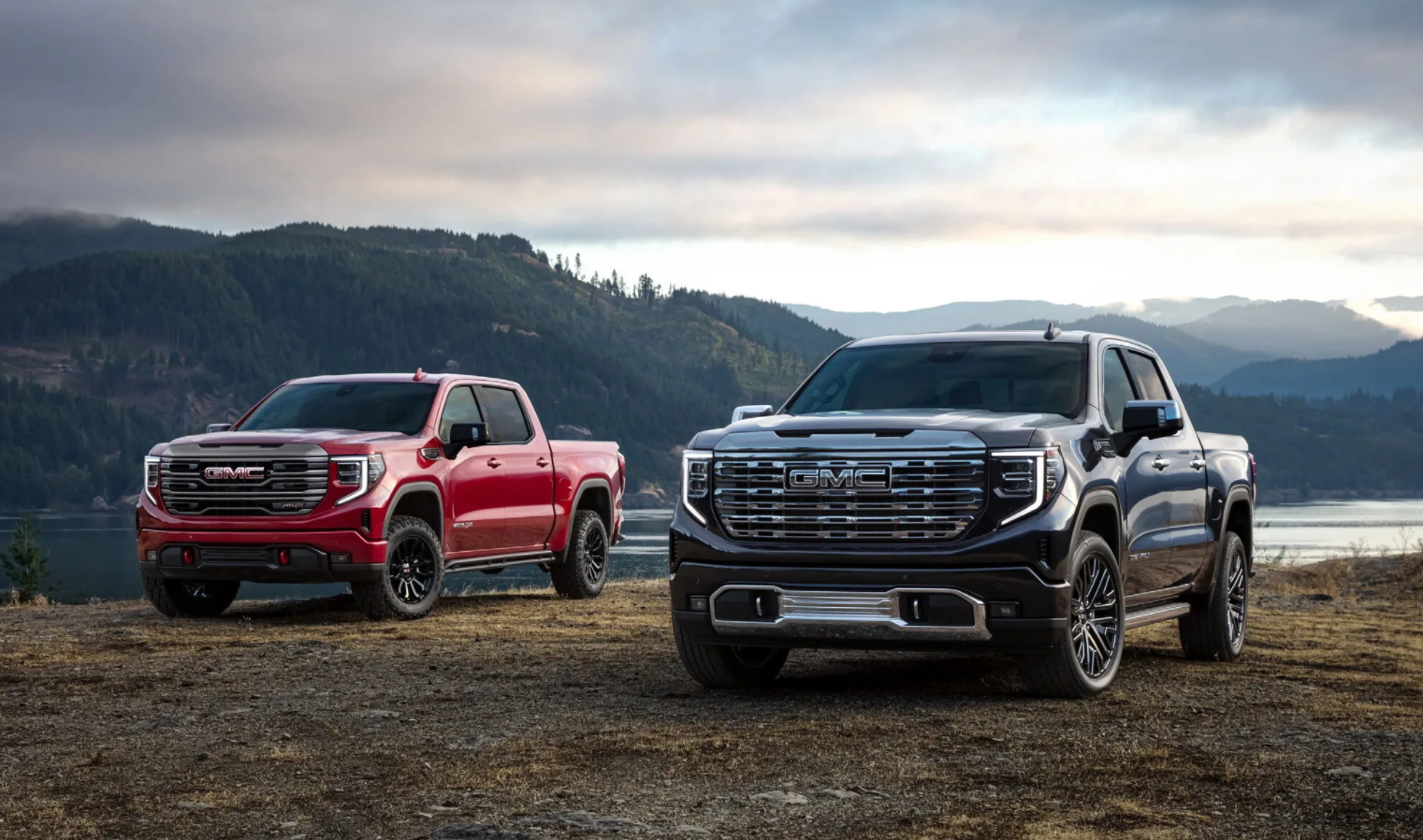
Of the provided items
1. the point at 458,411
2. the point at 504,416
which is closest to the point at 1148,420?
the point at 458,411

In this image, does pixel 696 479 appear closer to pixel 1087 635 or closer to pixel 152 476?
pixel 1087 635

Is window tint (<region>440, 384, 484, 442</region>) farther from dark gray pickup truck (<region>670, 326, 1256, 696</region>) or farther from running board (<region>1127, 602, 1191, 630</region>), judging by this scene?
running board (<region>1127, 602, 1191, 630</region>)

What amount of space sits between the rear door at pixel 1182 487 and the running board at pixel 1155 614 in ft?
0.50

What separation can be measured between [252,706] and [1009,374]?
4.60 meters

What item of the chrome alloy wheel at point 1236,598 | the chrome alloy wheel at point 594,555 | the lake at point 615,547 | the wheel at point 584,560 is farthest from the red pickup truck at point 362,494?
the lake at point 615,547

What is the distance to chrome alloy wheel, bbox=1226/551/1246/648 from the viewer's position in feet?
35.8

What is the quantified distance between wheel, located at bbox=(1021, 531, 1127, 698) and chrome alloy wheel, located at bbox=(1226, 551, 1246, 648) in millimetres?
2398

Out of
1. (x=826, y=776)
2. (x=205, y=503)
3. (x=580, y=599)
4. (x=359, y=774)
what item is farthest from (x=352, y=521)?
(x=826, y=776)

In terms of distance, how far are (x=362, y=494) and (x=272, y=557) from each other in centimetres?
87

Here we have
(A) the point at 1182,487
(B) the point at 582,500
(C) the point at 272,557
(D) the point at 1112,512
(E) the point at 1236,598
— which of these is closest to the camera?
(D) the point at 1112,512

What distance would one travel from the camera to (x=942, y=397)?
363 inches

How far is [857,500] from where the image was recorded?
8.09 m

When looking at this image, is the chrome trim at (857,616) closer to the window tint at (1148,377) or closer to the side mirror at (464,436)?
the window tint at (1148,377)

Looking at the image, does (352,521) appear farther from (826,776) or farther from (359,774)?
(826,776)
